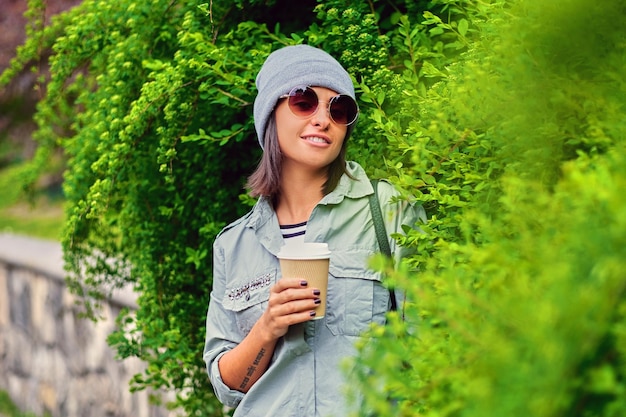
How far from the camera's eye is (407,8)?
270cm

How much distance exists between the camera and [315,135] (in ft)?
7.09

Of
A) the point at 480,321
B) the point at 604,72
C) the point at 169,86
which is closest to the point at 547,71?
the point at 604,72

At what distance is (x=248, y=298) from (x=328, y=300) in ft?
0.76

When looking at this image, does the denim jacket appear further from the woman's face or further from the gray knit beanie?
the gray knit beanie

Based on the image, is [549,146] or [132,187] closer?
[549,146]

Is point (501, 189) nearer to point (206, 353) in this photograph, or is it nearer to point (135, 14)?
point (206, 353)

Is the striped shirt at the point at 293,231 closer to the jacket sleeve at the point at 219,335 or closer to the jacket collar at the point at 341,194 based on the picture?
the jacket collar at the point at 341,194

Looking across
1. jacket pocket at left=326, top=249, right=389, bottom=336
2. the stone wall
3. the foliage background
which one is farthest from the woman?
the stone wall

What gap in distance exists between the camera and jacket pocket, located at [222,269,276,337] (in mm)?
2174

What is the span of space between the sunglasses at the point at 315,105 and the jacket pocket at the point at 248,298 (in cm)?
41

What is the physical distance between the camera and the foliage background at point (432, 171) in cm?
105

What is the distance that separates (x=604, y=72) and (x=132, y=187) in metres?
1.91

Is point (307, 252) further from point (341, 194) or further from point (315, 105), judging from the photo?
point (315, 105)

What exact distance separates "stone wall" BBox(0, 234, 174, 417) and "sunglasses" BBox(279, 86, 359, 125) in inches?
116
